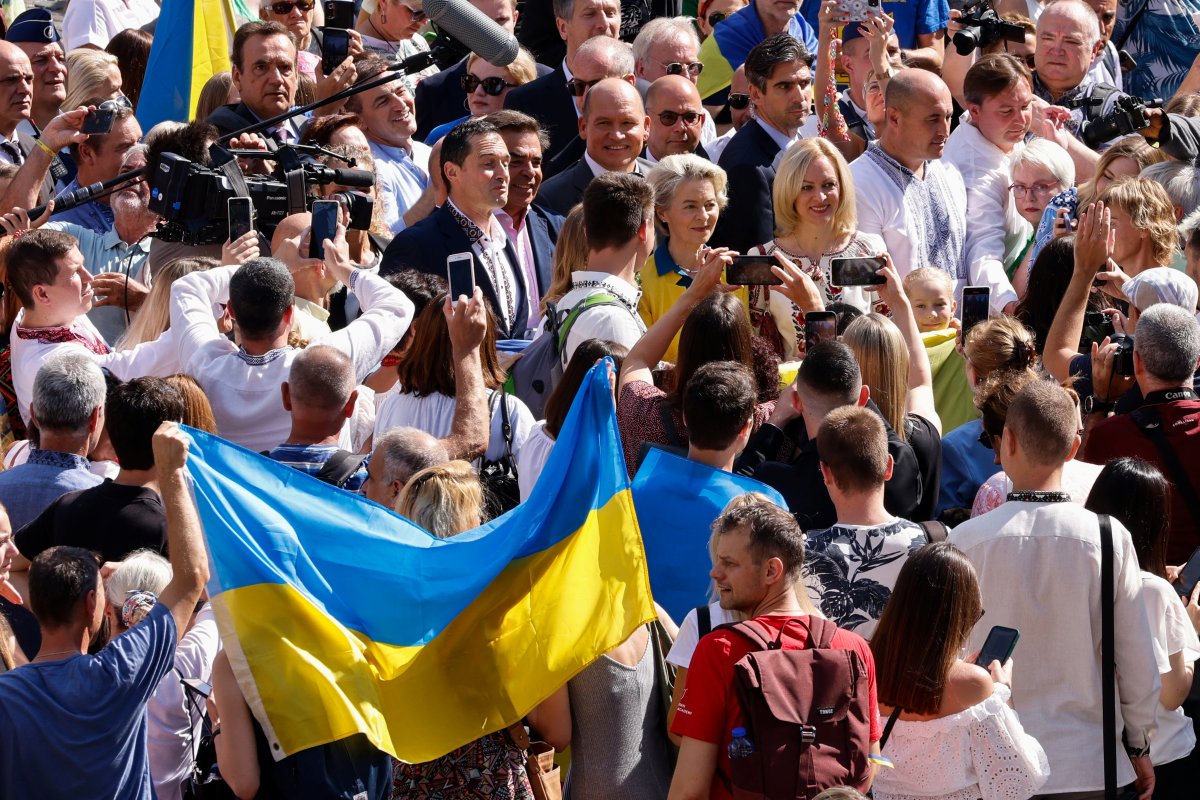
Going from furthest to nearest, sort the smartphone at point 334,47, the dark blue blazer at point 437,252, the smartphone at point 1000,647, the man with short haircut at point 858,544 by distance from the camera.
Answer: the smartphone at point 334,47 < the dark blue blazer at point 437,252 < the man with short haircut at point 858,544 < the smartphone at point 1000,647

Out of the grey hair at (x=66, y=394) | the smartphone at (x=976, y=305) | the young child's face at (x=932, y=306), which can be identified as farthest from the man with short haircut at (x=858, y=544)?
the young child's face at (x=932, y=306)

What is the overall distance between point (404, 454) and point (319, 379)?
0.39 meters

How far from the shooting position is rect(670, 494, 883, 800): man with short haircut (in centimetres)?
427

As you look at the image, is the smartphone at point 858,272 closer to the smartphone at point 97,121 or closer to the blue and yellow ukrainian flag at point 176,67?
the smartphone at point 97,121

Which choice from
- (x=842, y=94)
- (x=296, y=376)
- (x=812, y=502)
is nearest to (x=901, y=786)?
(x=812, y=502)

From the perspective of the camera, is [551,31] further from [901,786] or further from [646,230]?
[901,786]

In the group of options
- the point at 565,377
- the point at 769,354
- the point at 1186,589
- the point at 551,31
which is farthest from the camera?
the point at 551,31

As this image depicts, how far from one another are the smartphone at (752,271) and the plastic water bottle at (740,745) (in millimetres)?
2810

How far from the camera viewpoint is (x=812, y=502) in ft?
18.2

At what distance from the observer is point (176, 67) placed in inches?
389

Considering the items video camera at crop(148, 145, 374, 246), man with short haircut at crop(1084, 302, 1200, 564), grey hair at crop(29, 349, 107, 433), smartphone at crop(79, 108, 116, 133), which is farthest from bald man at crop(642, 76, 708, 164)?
grey hair at crop(29, 349, 107, 433)

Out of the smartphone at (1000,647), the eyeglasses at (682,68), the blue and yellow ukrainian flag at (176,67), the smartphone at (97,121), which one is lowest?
the blue and yellow ukrainian flag at (176,67)

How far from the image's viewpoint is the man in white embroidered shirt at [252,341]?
6.15 metres

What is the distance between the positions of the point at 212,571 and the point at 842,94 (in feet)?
20.4
